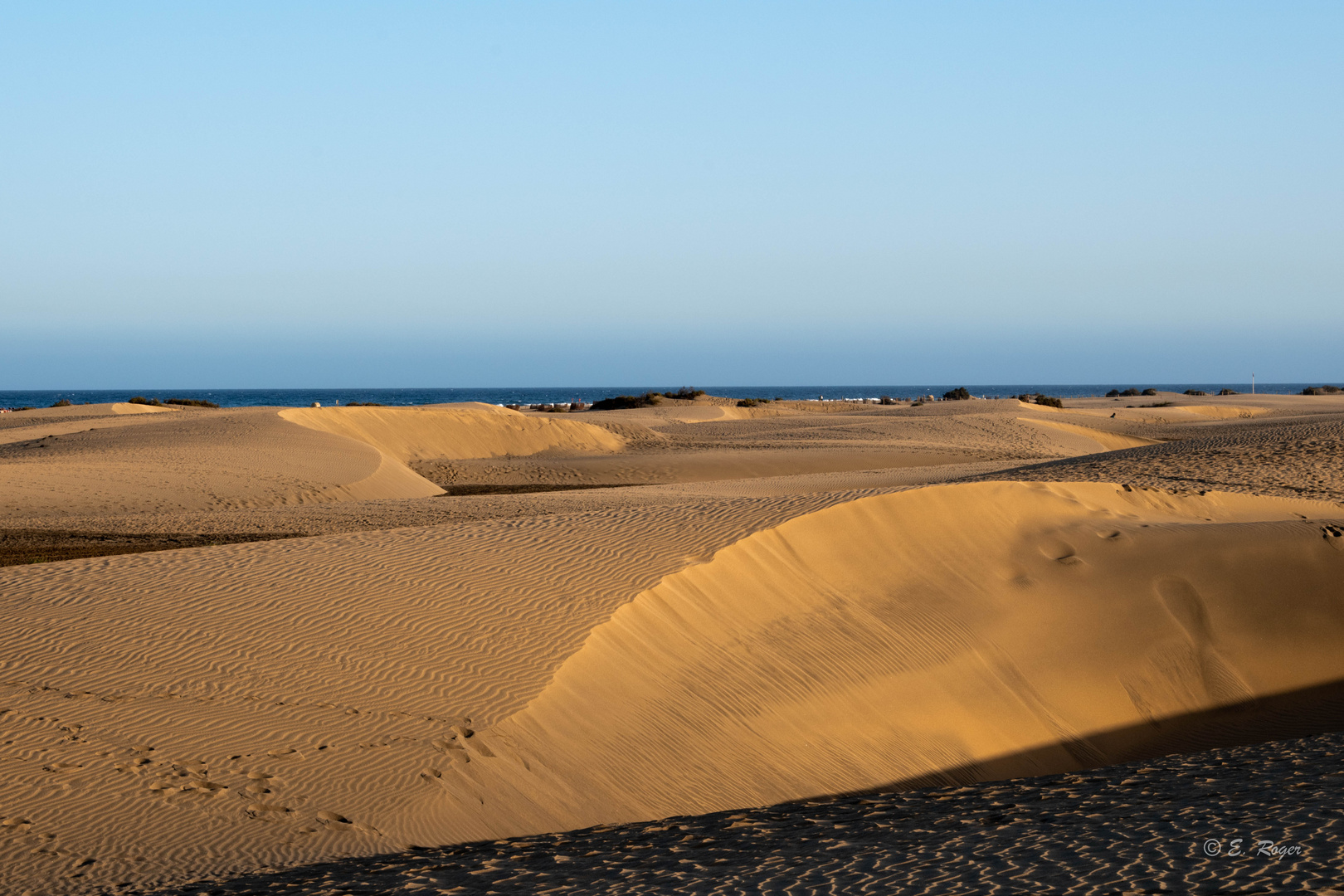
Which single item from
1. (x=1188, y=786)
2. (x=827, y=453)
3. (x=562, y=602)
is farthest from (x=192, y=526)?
(x=827, y=453)

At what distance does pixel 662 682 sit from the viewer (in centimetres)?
760

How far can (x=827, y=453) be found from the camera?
89.7ft

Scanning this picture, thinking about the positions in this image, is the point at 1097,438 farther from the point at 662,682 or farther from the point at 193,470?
the point at 662,682

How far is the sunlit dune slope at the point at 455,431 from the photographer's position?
29.2m

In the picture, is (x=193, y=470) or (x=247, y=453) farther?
(x=247, y=453)

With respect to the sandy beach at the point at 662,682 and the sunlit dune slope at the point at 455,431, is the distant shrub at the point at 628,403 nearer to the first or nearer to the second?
the sunlit dune slope at the point at 455,431

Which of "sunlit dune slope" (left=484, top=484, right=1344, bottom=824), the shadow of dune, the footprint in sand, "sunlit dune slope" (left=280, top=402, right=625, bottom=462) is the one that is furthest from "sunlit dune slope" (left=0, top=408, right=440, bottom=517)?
the shadow of dune

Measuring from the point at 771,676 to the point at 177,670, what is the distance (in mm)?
4006

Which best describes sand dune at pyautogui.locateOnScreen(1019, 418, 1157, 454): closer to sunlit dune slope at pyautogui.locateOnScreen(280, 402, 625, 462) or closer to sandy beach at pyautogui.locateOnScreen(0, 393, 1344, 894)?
sunlit dune slope at pyautogui.locateOnScreen(280, 402, 625, 462)

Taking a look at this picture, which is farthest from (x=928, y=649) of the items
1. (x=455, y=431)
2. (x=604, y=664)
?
(x=455, y=431)

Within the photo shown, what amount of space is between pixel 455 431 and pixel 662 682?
24.1m

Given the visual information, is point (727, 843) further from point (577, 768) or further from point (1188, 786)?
point (1188, 786)

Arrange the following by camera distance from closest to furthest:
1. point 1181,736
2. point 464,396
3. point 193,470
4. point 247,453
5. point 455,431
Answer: point 1181,736 < point 193,470 < point 247,453 < point 455,431 < point 464,396

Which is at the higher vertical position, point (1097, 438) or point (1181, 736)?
point (1097, 438)
